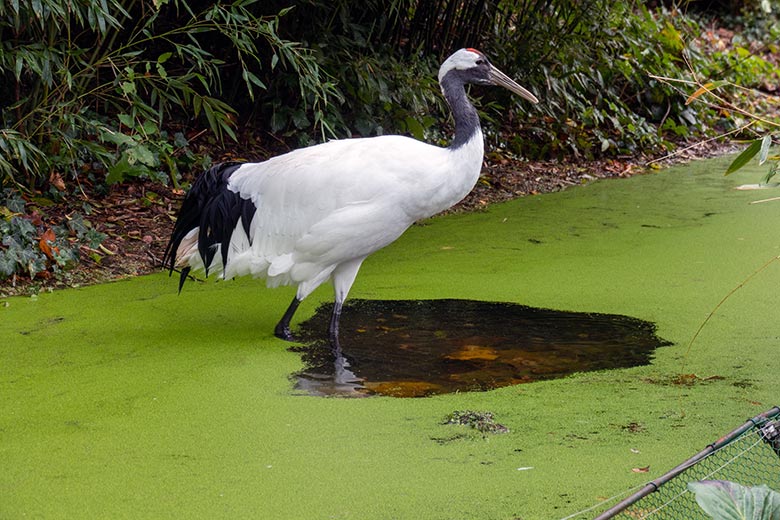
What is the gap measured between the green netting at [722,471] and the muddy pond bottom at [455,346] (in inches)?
39.8

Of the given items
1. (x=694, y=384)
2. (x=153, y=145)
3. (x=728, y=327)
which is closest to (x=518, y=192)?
(x=153, y=145)

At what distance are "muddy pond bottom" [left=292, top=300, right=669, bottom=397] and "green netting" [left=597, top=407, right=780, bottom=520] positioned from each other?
1.01 m

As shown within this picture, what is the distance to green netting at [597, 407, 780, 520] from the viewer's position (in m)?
2.02

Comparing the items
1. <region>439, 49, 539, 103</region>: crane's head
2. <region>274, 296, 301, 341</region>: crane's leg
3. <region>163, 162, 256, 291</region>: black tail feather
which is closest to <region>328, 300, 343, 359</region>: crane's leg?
<region>274, 296, 301, 341</region>: crane's leg

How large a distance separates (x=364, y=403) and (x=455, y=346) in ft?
2.33

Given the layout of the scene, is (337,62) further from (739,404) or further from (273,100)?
(739,404)

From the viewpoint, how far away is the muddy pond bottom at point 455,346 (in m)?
3.42

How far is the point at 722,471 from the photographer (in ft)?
7.66

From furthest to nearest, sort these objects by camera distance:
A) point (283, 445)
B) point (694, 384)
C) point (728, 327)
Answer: point (728, 327) < point (694, 384) < point (283, 445)

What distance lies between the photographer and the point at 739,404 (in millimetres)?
3047

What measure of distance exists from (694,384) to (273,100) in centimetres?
365

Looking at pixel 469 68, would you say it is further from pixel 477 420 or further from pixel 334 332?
pixel 477 420

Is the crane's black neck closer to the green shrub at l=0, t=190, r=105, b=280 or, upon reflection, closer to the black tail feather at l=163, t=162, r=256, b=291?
the black tail feather at l=163, t=162, r=256, b=291

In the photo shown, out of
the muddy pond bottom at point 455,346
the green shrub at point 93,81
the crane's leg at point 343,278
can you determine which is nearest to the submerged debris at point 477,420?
the muddy pond bottom at point 455,346
